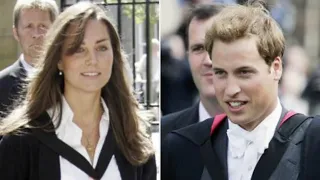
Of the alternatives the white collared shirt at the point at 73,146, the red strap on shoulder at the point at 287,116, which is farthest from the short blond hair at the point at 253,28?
the white collared shirt at the point at 73,146

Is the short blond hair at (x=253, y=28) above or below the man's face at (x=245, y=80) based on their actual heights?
above

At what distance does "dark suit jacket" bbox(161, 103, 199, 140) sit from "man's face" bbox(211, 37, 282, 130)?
161mm

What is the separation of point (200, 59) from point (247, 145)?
325mm

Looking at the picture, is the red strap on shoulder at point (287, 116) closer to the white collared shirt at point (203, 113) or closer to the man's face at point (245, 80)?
the man's face at point (245, 80)

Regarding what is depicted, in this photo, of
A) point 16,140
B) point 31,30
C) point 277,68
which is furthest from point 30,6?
point 277,68

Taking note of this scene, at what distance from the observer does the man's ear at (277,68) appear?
1893mm

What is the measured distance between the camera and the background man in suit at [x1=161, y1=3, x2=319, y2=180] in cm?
188

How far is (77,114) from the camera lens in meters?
2.11

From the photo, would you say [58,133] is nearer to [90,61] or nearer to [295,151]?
[90,61]

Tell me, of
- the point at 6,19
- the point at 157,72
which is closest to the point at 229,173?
the point at 157,72

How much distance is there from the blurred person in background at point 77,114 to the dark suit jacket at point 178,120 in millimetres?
136

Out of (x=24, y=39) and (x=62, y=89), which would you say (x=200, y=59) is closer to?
(x=62, y=89)

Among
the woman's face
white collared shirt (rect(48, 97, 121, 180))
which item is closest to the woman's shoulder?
white collared shirt (rect(48, 97, 121, 180))

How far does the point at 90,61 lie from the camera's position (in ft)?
6.73
